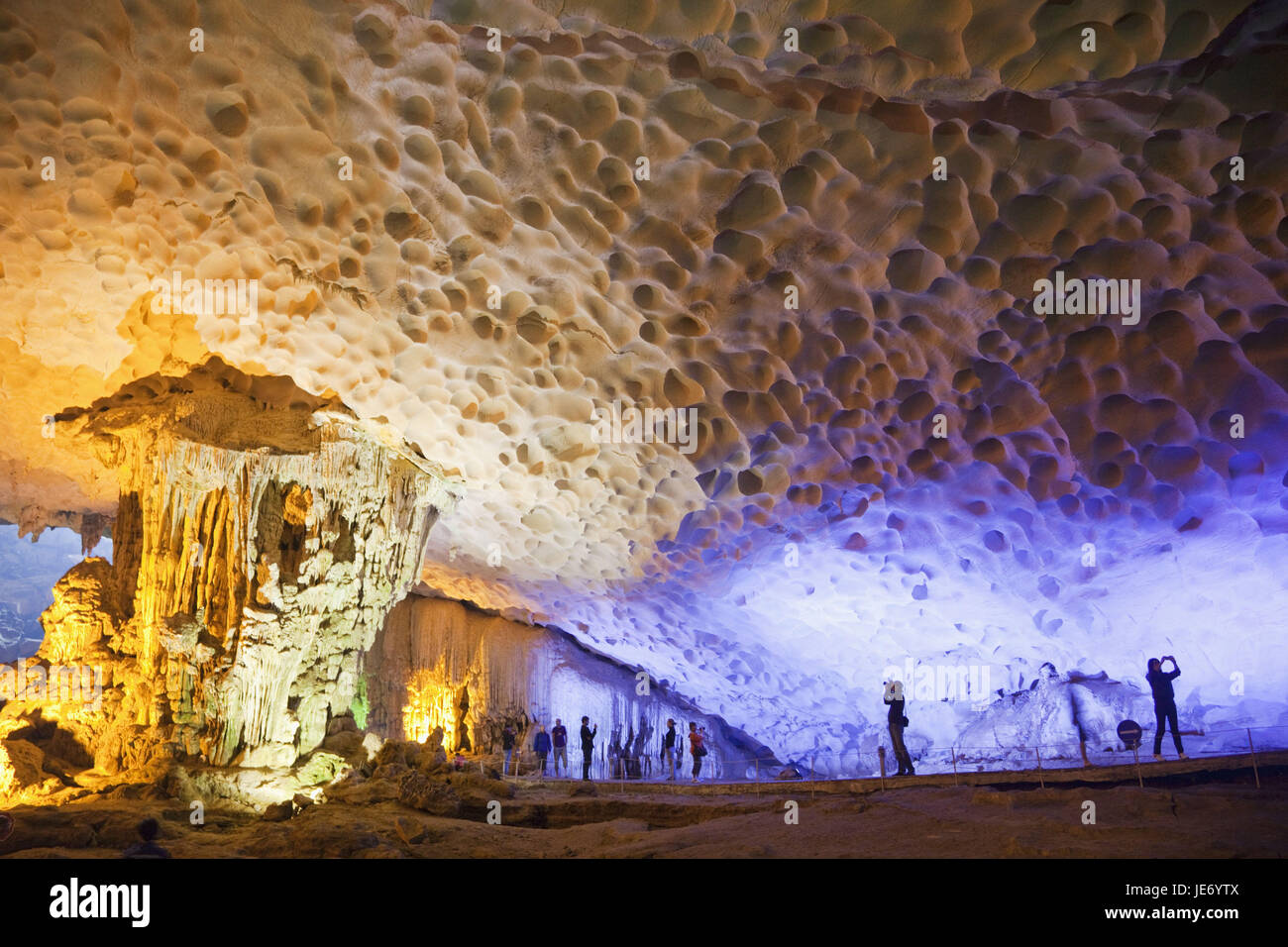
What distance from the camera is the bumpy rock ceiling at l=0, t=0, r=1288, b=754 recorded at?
5.71 meters

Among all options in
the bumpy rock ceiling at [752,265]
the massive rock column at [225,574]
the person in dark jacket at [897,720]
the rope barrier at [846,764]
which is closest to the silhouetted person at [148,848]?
the massive rock column at [225,574]

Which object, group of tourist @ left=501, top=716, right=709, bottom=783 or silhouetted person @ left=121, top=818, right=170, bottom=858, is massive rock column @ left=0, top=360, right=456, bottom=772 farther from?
silhouetted person @ left=121, top=818, right=170, bottom=858

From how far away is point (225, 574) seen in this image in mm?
9227

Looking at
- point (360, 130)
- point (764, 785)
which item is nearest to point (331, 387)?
point (360, 130)

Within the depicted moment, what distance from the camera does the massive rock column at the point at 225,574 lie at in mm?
8875

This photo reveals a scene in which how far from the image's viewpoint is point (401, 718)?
13.9 metres

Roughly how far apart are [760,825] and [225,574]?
6.54 metres

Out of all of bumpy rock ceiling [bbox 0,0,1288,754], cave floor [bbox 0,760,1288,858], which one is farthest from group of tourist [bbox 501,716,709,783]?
cave floor [bbox 0,760,1288,858]

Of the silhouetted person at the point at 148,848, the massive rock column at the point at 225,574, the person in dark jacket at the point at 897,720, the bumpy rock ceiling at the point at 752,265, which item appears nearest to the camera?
the silhouetted person at the point at 148,848

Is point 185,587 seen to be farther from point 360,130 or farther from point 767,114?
point 767,114

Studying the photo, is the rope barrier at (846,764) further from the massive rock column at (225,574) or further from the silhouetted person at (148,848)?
the silhouetted person at (148,848)

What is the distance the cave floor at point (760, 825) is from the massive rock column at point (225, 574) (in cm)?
110
